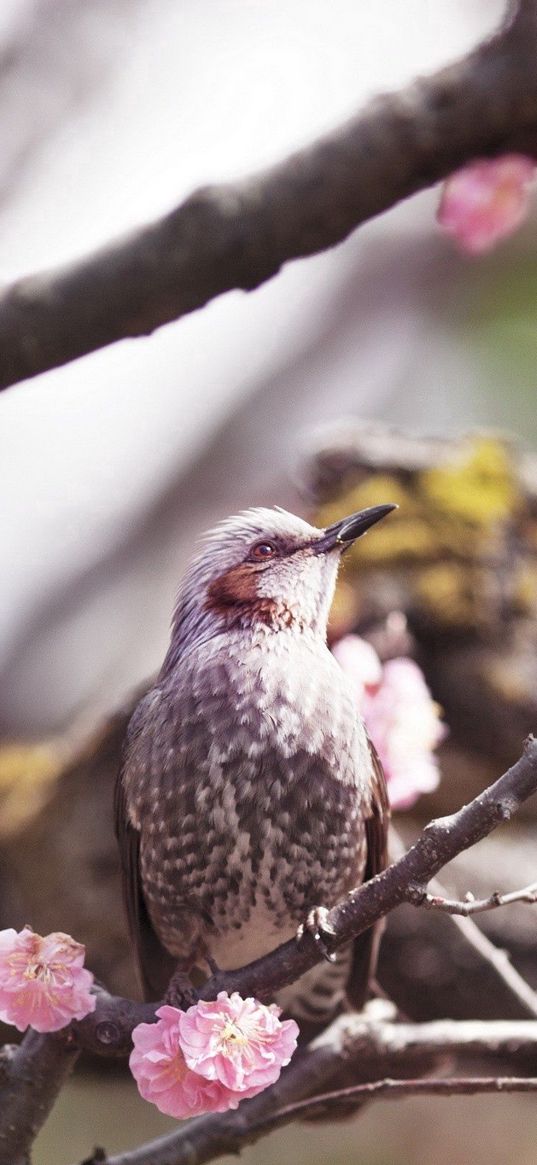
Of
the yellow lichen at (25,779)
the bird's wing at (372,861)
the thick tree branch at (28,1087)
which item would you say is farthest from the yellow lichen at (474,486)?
the thick tree branch at (28,1087)

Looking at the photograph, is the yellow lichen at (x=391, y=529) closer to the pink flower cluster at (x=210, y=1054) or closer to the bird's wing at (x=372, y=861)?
the bird's wing at (x=372, y=861)

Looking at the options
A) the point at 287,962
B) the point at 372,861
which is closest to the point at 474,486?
the point at 372,861

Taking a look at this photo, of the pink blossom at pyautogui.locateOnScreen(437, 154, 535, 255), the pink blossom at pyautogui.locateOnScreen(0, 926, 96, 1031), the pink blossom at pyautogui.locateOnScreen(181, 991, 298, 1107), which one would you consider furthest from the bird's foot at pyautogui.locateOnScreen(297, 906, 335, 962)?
the pink blossom at pyautogui.locateOnScreen(437, 154, 535, 255)

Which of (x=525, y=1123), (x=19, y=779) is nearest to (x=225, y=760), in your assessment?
(x=19, y=779)

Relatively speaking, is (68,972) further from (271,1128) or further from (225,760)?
(271,1128)

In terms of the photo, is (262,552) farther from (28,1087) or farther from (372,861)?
(28,1087)

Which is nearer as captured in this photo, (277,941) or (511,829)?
(277,941)

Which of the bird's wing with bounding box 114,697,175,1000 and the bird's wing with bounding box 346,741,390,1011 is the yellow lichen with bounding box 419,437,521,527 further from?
the bird's wing with bounding box 114,697,175,1000
